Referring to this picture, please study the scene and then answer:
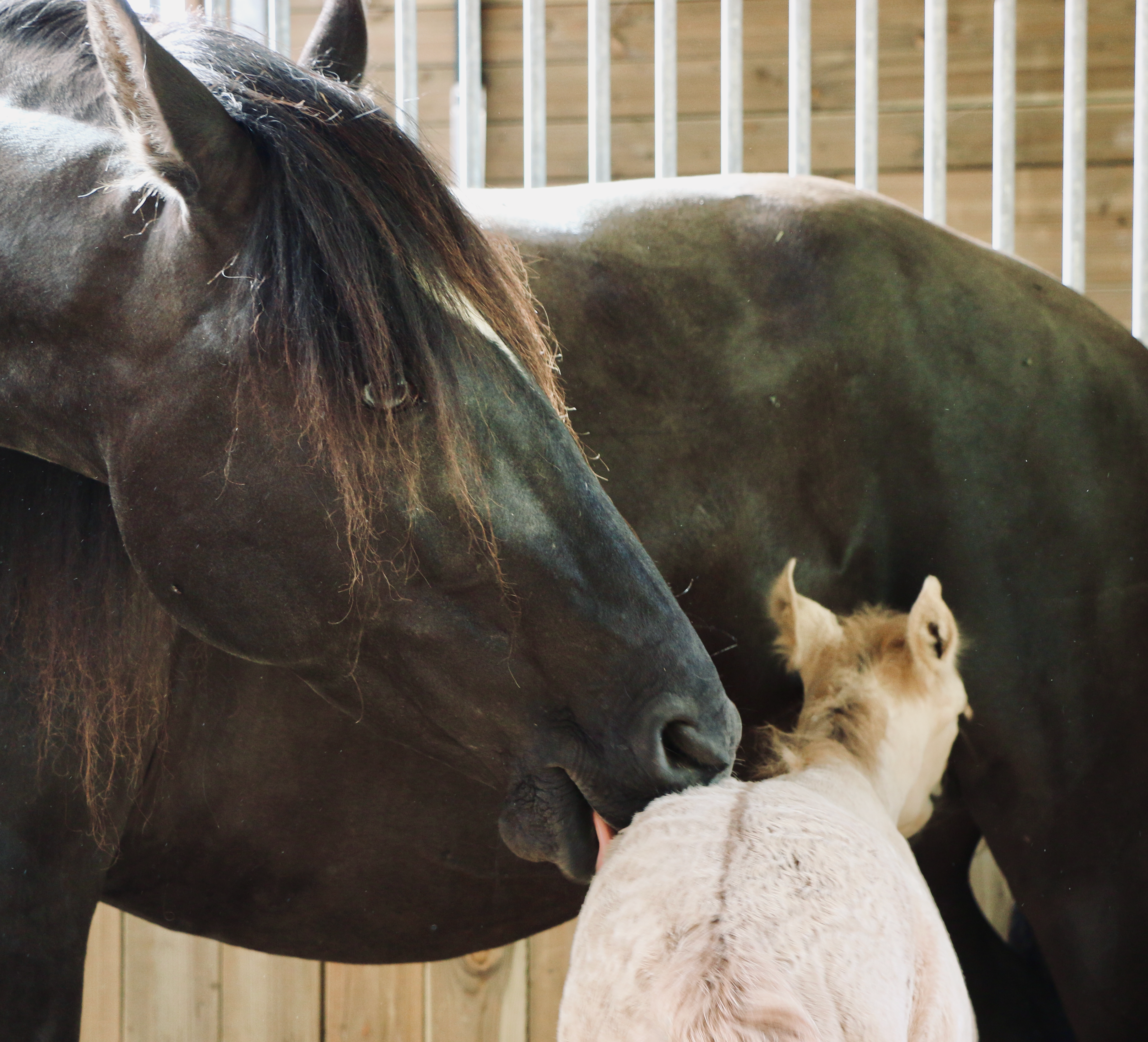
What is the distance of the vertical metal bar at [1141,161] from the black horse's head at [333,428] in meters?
1.42

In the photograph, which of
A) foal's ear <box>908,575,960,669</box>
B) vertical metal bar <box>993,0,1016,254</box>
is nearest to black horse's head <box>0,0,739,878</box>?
foal's ear <box>908,575,960,669</box>

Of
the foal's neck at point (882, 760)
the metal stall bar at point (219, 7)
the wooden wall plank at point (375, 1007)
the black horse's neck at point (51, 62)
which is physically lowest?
the wooden wall plank at point (375, 1007)

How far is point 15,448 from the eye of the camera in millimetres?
1067

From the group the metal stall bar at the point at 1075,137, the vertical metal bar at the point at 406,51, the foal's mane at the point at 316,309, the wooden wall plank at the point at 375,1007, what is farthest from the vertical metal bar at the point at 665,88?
the wooden wall plank at the point at 375,1007

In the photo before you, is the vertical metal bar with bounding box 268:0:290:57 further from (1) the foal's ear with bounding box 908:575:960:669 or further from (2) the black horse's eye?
(1) the foal's ear with bounding box 908:575:960:669

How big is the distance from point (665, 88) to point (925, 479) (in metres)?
0.95

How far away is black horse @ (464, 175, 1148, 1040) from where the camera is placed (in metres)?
1.45

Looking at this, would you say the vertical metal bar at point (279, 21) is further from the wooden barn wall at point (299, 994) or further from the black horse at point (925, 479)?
the wooden barn wall at point (299, 994)

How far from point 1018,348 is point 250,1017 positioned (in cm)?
192

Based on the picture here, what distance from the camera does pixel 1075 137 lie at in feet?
6.66

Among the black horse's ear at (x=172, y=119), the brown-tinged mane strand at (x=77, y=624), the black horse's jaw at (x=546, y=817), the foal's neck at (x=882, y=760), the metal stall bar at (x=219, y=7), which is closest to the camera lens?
the black horse's ear at (x=172, y=119)

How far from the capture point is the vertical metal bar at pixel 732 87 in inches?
78.4

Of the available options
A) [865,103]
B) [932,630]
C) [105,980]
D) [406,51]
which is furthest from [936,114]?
[105,980]

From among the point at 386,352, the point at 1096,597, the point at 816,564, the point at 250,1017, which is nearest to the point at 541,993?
the point at 250,1017
